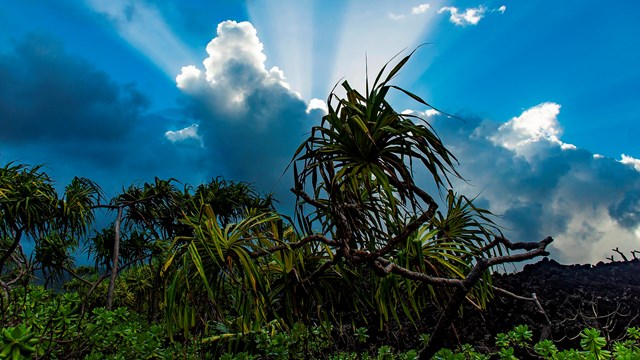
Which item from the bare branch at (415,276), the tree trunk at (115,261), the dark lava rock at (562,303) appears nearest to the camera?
the bare branch at (415,276)

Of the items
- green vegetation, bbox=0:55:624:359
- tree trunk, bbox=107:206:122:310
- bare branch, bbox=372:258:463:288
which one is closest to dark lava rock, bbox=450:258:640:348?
green vegetation, bbox=0:55:624:359

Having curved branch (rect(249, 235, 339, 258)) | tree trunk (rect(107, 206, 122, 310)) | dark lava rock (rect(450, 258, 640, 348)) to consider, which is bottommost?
dark lava rock (rect(450, 258, 640, 348))

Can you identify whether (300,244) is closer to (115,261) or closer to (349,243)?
(349,243)

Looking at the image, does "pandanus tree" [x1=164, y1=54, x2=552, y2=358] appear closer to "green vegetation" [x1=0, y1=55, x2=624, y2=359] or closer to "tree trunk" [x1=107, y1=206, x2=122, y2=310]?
"green vegetation" [x1=0, y1=55, x2=624, y2=359]

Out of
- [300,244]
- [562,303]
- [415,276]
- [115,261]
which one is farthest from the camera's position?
[115,261]

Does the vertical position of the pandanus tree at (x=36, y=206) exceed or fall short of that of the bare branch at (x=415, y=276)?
it exceeds it

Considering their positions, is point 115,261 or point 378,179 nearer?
point 378,179

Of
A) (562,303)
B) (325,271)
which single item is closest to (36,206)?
(325,271)

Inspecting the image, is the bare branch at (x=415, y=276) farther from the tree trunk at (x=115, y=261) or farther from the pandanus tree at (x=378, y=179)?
the tree trunk at (x=115, y=261)

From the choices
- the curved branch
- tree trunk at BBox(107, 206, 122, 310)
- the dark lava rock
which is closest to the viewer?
the curved branch

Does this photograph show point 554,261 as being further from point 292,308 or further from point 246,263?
point 246,263

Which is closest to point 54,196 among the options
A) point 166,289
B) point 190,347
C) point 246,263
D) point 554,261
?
point 190,347

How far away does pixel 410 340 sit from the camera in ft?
18.5

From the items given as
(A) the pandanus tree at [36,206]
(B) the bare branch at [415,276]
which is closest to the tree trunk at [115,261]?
(A) the pandanus tree at [36,206]
